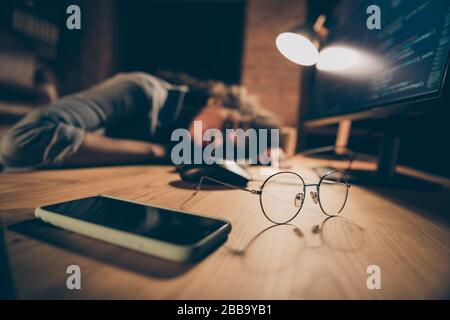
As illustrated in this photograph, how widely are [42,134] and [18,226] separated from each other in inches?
21.7

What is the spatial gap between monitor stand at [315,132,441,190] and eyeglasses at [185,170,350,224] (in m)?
0.20

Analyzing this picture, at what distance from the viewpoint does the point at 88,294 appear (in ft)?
0.66

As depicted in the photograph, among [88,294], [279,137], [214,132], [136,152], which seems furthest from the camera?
[279,137]

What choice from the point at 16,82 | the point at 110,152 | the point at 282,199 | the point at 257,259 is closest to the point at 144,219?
the point at 257,259

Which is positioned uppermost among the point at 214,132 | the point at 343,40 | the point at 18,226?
the point at 343,40

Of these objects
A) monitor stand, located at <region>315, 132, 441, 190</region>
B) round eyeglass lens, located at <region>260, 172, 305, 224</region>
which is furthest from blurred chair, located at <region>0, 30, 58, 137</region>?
monitor stand, located at <region>315, 132, 441, 190</region>

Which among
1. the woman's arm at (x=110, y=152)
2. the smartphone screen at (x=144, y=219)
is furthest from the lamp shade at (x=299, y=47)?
the smartphone screen at (x=144, y=219)

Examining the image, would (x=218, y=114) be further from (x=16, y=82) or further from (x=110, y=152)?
(x=16, y=82)

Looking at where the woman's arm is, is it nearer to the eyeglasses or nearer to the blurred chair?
the eyeglasses

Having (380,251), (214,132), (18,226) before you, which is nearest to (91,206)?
(18,226)

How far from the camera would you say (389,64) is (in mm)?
665

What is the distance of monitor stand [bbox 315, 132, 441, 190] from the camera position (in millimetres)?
701

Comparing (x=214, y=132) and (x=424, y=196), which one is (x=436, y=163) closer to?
(x=424, y=196)

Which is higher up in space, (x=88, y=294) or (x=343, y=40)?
(x=343, y=40)
